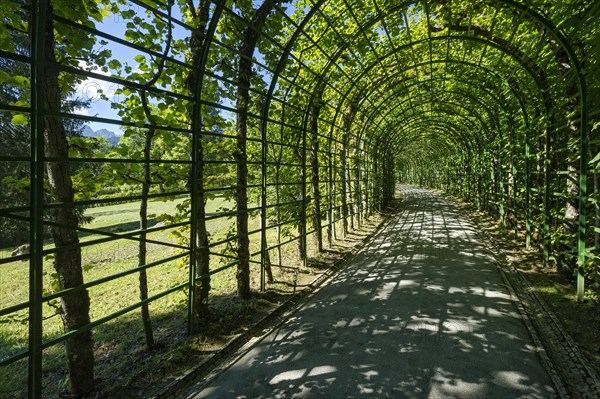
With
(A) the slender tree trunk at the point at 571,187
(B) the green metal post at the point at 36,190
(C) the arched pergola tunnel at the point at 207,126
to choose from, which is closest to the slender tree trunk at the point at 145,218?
(C) the arched pergola tunnel at the point at 207,126

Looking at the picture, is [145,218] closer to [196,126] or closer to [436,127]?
[196,126]

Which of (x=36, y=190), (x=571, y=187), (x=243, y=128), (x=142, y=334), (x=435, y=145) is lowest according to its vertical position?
(x=142, y=334)

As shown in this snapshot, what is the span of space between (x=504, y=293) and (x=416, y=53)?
6322 mm

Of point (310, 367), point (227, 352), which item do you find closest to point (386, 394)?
point (310, 367)

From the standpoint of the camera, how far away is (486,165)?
12844 mm

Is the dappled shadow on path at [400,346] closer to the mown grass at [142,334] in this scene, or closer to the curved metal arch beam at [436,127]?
the mown grass at [142,334]

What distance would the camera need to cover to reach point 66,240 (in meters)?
2.65

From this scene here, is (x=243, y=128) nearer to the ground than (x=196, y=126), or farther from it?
farther from it

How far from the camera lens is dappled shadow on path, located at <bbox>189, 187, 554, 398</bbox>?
2848 millimetres

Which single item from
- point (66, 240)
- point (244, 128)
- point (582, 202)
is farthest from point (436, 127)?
point (66, 240)

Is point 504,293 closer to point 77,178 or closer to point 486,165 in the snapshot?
point 77,178

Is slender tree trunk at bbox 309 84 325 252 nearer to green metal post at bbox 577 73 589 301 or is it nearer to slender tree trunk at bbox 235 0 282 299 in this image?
slender tree trunk at bbox 235 0 282 299

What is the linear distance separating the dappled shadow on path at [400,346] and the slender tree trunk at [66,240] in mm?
1013

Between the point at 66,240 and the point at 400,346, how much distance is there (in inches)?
134
